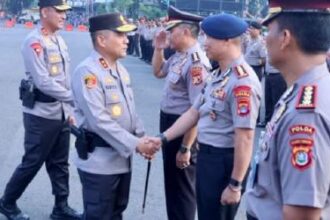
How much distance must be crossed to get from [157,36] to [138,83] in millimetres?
10270

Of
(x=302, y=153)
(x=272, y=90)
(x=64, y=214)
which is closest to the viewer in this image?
(x=302, y=153)

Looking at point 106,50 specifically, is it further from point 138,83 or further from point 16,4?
point 16,4

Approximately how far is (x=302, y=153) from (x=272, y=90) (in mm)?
8512

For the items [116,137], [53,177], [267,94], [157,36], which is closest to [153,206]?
[53,177]

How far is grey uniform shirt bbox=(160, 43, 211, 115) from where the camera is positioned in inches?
173

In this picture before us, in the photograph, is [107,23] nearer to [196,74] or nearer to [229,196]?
[196,74]

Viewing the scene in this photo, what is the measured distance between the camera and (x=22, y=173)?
4910 mm

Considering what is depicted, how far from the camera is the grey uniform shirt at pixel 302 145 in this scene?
75.0 inches

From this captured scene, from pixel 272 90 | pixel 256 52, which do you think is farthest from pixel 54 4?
pixel 256 52

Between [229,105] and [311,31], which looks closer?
[311,31]

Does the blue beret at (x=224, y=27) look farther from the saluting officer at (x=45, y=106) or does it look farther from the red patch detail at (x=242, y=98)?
the saluting officer at (x=45, y=106)

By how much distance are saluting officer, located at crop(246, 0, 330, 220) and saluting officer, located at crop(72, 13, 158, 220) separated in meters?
1.66

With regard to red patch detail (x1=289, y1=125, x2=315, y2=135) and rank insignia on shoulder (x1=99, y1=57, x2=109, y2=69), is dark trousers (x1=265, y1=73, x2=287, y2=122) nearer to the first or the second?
rank insignia on shoulder (x1=99, y1=57, x2=109, y2=69)

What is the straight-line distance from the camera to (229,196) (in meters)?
3.44
